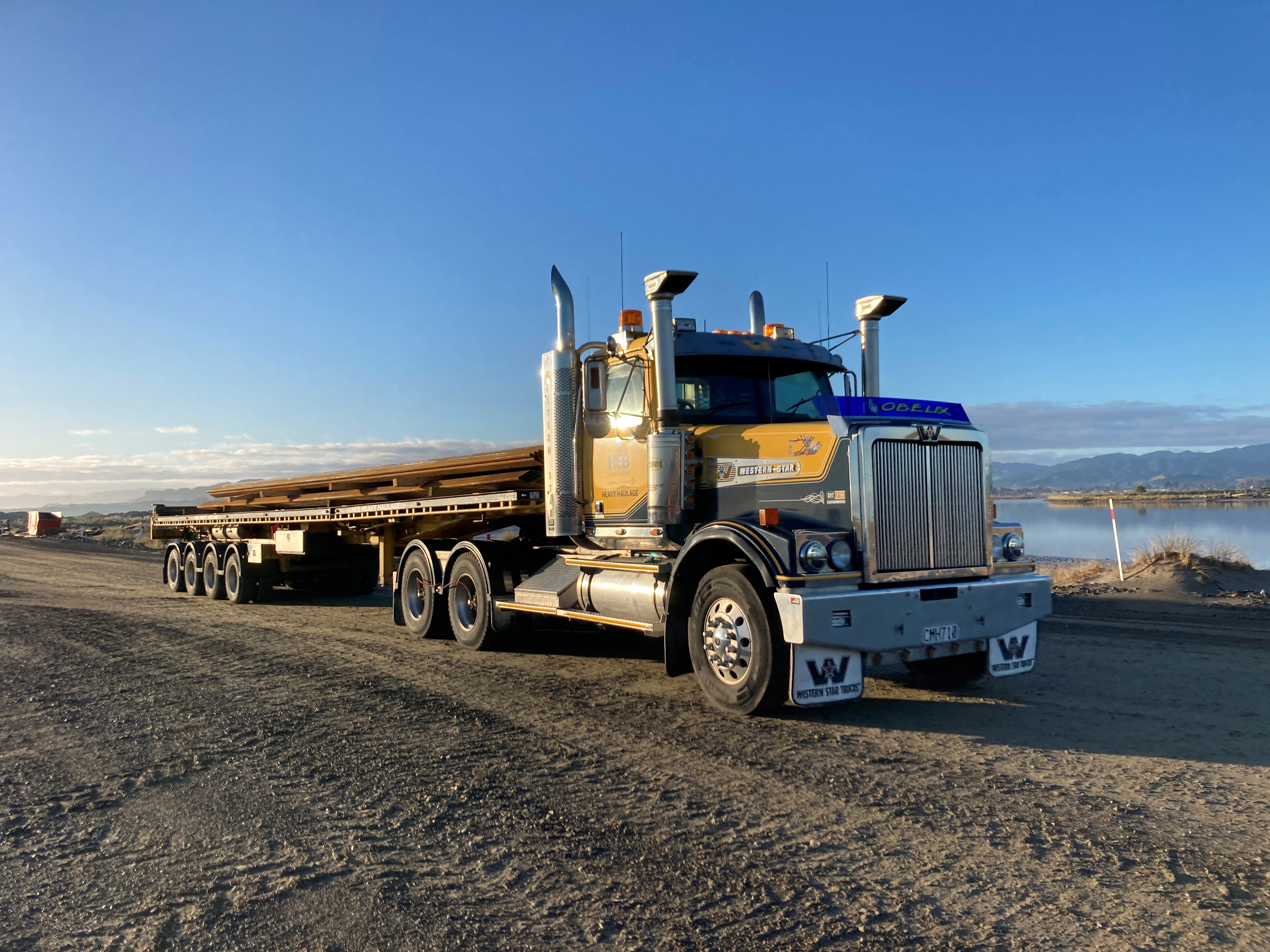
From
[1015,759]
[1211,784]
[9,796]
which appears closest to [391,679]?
[9,796]

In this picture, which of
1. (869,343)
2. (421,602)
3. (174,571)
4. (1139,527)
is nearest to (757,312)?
(869,343)

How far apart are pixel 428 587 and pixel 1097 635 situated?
7750 mm

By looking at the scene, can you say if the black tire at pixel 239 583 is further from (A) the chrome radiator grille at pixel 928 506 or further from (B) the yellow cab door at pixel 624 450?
(A) the chrome radiator grille at pixel 928 506

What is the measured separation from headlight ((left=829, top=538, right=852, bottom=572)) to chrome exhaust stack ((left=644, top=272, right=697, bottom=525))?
1550 millimetres

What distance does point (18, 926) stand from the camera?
333 centimetres

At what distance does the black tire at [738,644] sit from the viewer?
240 inches

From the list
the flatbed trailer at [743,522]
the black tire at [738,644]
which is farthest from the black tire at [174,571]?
the black tire at [738,644]

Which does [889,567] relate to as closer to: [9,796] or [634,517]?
[634,517]

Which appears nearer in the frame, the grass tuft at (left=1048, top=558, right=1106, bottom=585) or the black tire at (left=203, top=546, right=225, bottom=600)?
the grass tuft at (left=1048, top=558, right=1106, bottom=585)

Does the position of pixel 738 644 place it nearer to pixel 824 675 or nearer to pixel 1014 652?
pixel 824 675

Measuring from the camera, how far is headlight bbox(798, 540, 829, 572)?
19.7 ft

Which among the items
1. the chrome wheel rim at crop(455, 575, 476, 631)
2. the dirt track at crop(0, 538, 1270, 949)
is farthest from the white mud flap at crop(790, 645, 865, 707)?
the chrome wheel rim at crop(455, 575, 476, 631)

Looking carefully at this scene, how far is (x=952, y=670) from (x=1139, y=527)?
113 ft

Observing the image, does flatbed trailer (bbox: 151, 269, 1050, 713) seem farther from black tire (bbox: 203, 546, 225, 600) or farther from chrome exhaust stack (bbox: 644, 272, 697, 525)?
black tire (bbox: 203, 546, 225, 600)
